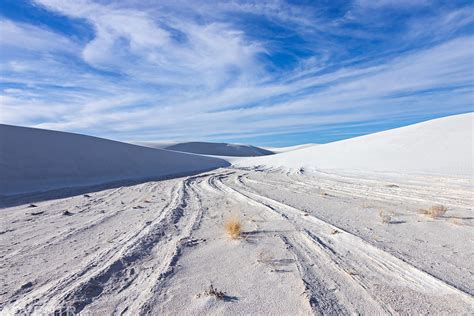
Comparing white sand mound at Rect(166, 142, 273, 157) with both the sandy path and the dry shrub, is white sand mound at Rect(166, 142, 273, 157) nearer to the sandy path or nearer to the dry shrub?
the sandy path

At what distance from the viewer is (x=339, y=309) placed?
3.08 m

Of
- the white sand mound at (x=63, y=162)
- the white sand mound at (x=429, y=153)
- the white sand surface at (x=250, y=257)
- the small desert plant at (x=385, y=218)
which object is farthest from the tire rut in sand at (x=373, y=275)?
the white sand mound at (x=63, y=162)

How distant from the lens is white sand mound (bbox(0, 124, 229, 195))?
16.8m

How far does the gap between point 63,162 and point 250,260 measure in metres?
19.9

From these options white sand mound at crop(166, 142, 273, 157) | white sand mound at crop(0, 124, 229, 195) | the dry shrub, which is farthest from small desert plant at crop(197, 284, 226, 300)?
white sand mound at crop(166, 142, 273, 157)

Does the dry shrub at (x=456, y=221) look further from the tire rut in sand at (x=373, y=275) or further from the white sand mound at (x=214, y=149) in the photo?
the white sand mound at (x=214, y=149)

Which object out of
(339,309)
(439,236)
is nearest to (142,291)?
Answer: (339,309)

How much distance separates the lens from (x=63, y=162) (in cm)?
2055

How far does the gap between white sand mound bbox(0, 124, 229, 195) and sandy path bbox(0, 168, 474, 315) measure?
33.5 ft

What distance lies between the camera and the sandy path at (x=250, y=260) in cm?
326

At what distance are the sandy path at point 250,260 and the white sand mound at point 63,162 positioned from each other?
33.5ft

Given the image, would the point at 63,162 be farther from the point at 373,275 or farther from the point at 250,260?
the point at 373,275

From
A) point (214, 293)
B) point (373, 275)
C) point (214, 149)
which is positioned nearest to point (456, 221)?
point (373, 275)

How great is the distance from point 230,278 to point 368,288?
1584 mm
